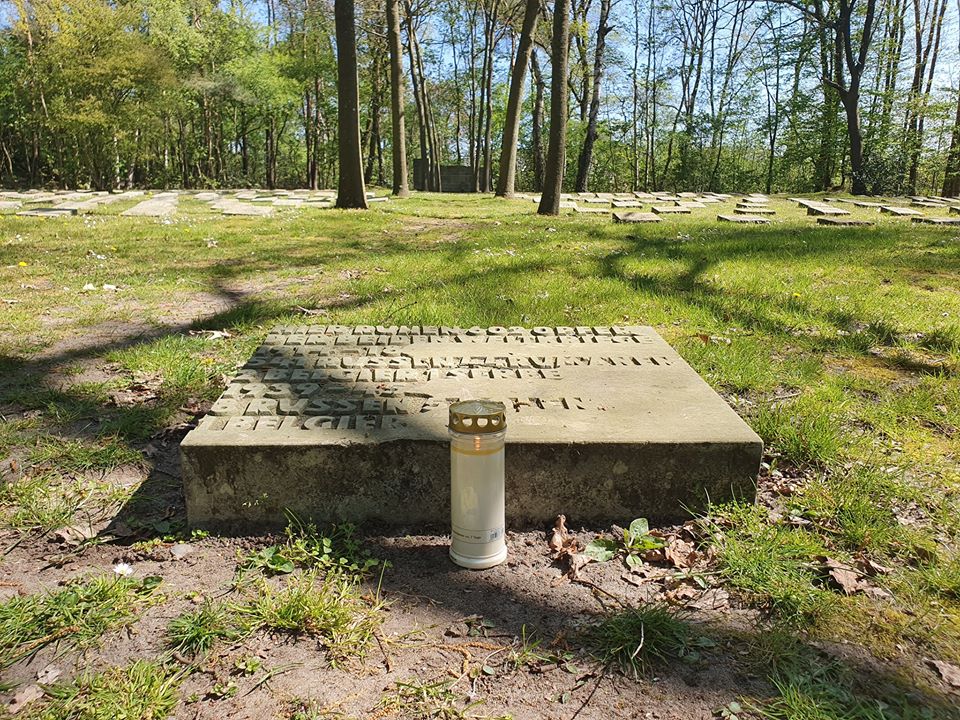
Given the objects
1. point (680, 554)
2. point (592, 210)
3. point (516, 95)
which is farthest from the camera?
point (516, 95)

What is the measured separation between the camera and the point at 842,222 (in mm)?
9703

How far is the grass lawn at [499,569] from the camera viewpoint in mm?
1668

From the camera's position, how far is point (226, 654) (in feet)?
5.81

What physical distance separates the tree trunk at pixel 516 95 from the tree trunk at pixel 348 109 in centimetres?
350

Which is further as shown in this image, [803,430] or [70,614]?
[803,430]

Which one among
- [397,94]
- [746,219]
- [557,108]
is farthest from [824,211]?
[397,94]

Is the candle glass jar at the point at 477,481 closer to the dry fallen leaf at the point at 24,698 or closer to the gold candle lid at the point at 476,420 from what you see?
the gold candle lid at the point at 476,420

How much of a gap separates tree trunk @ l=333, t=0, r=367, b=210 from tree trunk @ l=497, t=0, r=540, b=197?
11.5ft

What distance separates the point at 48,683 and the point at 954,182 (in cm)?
2594

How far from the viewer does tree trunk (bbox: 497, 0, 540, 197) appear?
1270 centimetres

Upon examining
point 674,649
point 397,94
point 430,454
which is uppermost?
point 397,94

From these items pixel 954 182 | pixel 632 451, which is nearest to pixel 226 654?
pixel 632 451

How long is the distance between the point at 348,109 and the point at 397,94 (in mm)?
4941

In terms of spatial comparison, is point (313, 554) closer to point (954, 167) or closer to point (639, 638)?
point (639, 638)
